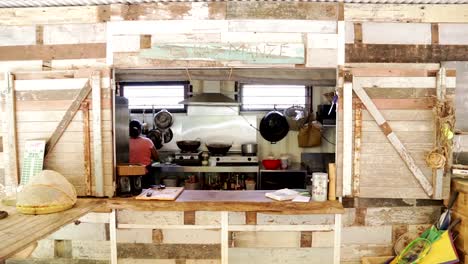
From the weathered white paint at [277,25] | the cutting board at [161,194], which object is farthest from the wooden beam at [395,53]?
the cutting board at [161,194]

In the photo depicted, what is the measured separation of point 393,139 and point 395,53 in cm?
93

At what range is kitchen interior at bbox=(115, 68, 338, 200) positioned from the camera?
6089 millimetres

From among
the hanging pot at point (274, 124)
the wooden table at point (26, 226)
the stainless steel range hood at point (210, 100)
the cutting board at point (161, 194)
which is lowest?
the cutting board at point (161, 194)

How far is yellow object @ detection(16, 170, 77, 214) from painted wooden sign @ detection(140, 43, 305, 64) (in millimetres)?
1540

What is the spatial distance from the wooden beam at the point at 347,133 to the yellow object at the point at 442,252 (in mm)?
909

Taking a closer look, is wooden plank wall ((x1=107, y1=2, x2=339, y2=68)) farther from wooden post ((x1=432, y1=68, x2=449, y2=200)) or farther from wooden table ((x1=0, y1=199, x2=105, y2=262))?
wooden table ((x1=0, y1=199, x2=105, y2=262))

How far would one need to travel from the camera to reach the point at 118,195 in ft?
10.5

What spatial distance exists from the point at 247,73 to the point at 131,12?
1.52 metres

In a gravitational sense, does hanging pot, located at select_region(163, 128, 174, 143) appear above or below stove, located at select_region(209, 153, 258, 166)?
above

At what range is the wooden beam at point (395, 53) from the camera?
3066 mm

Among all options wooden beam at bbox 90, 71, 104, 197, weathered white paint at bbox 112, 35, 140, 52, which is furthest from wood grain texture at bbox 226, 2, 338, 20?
wooden beam at bbox 90, 71, 104, 197

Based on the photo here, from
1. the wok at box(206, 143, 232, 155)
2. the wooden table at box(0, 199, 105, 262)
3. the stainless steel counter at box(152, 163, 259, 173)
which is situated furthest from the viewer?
the wok at box(206, 143, 232, 155)

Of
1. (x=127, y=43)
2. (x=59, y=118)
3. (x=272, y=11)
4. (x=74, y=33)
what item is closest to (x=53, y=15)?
(x=74, y=33)

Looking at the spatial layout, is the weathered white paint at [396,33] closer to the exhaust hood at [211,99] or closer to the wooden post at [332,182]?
the wooden post at [332,182]
